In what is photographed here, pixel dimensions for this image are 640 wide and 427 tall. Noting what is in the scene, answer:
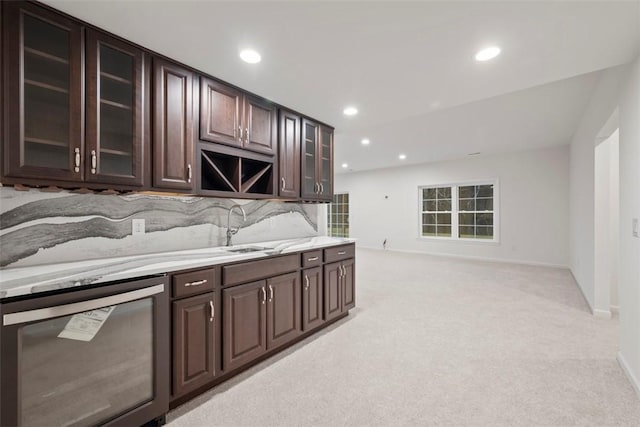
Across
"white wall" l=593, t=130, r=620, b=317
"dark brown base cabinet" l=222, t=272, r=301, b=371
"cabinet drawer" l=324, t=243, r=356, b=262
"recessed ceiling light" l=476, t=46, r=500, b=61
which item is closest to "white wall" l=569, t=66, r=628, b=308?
"white wall" l=593, t=130, r=620, b=317

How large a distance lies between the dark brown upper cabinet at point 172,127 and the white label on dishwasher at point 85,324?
89cm

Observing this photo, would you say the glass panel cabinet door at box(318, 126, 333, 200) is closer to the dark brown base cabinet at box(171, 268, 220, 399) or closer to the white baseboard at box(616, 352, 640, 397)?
the dark brown base cabinet at box(171, 268, 220, 399)

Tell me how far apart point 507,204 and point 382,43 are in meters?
6.38

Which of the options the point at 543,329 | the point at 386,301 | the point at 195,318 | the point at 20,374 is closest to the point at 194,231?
the point at 195,318

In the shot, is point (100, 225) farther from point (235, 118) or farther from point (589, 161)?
point (589, 161)

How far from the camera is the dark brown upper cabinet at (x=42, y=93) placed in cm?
143

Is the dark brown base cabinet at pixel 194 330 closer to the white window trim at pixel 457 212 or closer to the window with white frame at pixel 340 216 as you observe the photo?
the white window trim at pixel 457 212

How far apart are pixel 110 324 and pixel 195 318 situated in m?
0.48

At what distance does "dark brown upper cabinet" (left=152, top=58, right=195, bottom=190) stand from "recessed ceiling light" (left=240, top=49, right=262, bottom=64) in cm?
47

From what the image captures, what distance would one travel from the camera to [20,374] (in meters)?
1.21

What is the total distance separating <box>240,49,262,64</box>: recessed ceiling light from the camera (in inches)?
78.0

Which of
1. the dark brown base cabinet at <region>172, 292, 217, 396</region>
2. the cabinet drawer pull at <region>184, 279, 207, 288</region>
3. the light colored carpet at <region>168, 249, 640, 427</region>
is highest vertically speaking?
the cabinet drawer pull at <region>184, 279, 207, 288</region>

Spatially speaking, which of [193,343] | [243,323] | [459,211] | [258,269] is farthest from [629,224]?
[459,211]

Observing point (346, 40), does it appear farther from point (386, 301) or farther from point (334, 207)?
point (334, 207)
